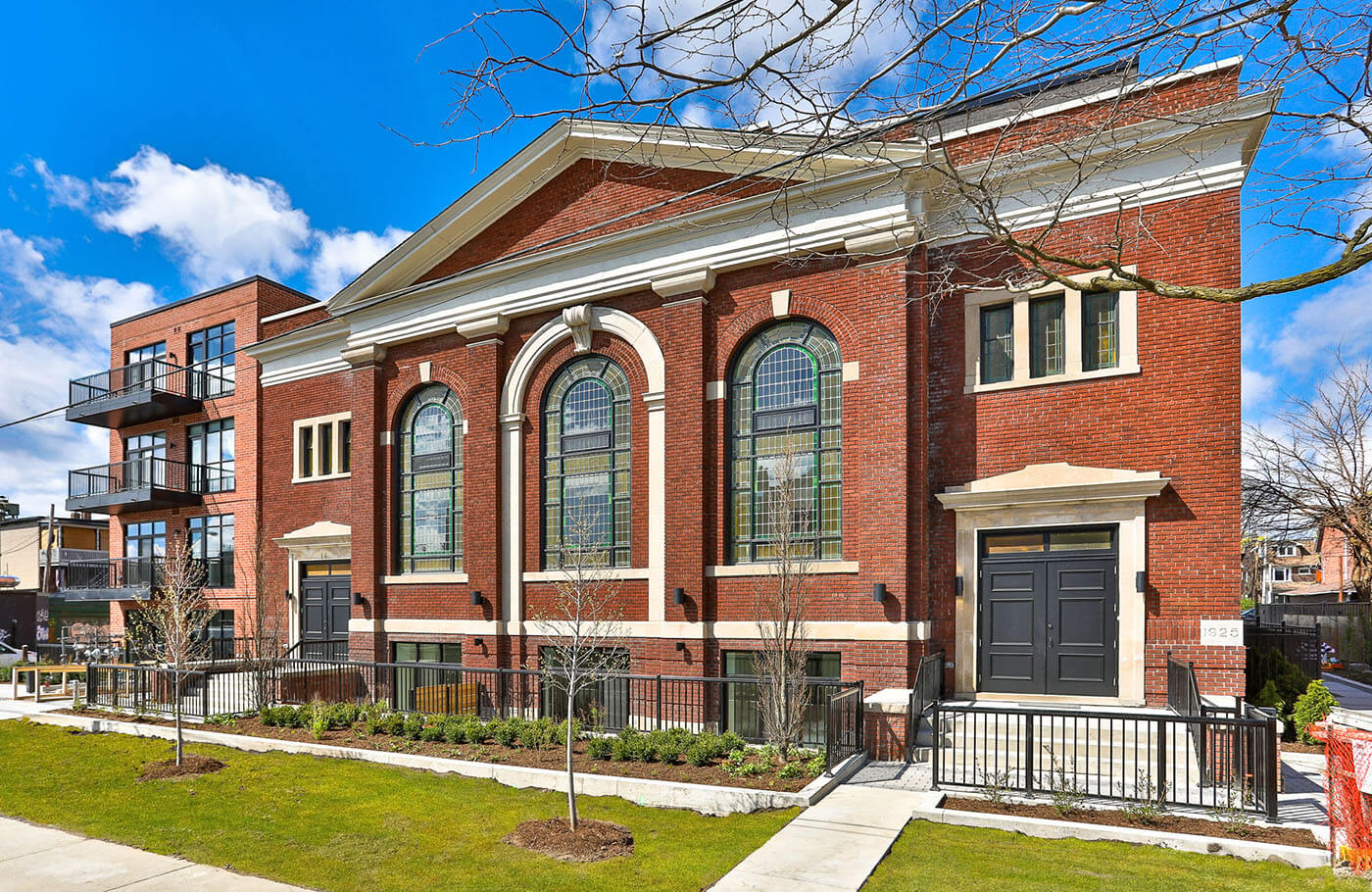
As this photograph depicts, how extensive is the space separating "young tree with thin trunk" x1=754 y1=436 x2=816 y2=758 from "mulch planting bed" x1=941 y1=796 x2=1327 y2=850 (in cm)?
294

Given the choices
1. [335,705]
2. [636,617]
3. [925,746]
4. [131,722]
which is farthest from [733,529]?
[131,722]

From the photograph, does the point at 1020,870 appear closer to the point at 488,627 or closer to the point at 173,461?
the point at 488,627

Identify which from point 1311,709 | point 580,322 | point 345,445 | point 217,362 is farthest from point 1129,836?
point 217,362

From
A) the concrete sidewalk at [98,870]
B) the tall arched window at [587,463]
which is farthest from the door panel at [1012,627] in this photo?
the concrete sidewalk at [98,870]

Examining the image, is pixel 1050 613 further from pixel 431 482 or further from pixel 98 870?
pixel 431 482

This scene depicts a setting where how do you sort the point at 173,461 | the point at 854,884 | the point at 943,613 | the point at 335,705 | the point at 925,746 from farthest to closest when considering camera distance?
the point at 173,461 < the point at 335,705 < the point at 943,613 < the point at 925,746 < the point at 854,884

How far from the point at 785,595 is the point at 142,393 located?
24675 millimetres

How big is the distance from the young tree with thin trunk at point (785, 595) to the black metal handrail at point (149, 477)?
A: 19206 millimetres

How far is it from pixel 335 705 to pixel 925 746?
34.4ft

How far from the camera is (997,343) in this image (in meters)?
14.4

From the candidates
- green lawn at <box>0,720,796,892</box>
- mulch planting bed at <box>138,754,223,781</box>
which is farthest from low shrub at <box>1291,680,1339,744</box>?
mulch planting bed at <box>138,754,223,781</box>

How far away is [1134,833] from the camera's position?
8477mm

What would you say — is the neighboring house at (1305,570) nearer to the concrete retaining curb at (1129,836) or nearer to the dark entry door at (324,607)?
the concrete retaining curb at (1129,836)

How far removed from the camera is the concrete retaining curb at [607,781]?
999 cm
